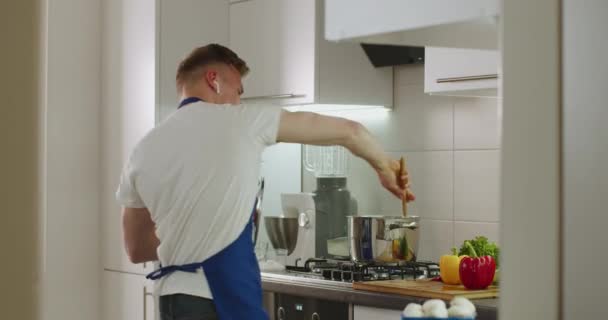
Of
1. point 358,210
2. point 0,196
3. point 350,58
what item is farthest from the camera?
point 358,210

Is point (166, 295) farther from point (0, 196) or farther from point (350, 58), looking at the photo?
point (0, 196)

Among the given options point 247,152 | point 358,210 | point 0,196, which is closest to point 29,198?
point 0,196

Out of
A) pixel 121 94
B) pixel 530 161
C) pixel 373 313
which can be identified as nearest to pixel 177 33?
pixel 121 94

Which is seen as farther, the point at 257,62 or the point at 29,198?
the point at 257,62

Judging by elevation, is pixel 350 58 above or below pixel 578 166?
above

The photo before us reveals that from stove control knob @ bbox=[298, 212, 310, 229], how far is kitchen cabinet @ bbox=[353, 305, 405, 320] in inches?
25.1

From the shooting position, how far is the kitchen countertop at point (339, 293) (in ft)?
7.51

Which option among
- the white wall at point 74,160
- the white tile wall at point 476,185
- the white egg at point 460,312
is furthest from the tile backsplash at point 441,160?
the white egg at point 460,312

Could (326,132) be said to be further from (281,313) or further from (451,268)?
(281,313)

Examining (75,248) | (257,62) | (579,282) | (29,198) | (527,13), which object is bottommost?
(75,248)

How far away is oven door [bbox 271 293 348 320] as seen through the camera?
2654 millimetres

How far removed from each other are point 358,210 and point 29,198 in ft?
10.9

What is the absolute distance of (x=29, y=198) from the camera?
5.3 inches

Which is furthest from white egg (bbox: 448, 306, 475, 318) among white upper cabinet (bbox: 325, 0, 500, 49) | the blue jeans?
the blue jeans
